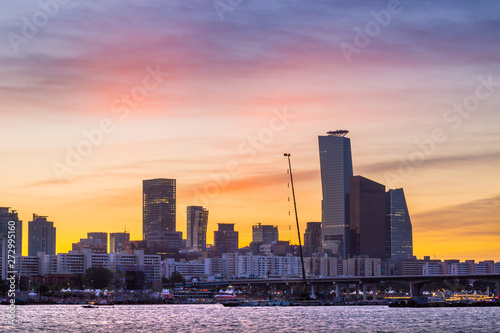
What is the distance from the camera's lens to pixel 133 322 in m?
168

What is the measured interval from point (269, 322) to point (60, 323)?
1529 inches

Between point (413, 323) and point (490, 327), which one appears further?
point (413, 323)

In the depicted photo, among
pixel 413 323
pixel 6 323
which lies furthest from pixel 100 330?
pixel 413 323

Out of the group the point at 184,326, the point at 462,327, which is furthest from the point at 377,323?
the point at 184,326

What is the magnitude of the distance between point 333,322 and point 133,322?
3787 cm

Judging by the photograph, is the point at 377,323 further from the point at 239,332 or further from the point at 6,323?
the point at 6,323

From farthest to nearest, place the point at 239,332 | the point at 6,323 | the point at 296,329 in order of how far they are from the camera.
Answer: the point at 6,323 → the point at 296,329 → the point at 239,332

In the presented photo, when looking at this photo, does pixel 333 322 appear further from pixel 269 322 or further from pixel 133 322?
pixel 133 322

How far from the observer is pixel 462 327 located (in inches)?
6147

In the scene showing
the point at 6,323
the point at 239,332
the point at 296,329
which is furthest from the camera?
the point at 6,323

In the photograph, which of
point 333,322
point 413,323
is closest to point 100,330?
point 333,322

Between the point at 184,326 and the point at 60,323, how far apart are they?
85.5 feet

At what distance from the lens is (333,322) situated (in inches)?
6698

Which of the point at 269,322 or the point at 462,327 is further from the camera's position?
the point at 269,322
